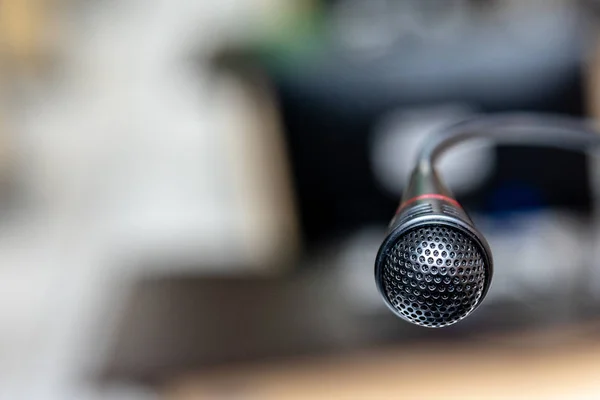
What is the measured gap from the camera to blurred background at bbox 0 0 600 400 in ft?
3.20

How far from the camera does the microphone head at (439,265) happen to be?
0.33m

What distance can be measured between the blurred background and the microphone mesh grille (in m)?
0.63

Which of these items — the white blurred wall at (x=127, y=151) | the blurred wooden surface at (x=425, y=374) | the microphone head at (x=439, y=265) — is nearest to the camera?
the microphone head at (x=439, y=265)

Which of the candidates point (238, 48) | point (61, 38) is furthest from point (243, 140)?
point (61, 38)

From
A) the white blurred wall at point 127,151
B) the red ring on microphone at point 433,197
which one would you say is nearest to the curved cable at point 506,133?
the red ring on microphone at point 433,197

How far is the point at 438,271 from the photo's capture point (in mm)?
328

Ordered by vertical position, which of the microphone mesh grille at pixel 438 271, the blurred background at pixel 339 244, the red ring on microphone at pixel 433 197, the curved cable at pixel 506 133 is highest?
the blurred background at pixel 339 244

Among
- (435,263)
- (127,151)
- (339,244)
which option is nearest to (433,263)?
(435,263)

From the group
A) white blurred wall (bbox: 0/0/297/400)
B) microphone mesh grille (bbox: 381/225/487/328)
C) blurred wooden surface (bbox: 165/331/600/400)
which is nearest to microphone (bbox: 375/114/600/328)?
microphone mesh grille (bbox: 381/225/487/328)

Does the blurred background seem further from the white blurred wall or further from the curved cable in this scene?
the curved cable

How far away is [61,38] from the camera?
181cm

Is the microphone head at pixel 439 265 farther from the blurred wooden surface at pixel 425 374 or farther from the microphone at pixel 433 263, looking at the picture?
the blurred wooden surface at pixel 425 374

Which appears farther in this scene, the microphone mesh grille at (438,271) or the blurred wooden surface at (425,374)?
→ the blurred wooden surface at (425,374)

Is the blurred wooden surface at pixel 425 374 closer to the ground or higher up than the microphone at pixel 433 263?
higher up
